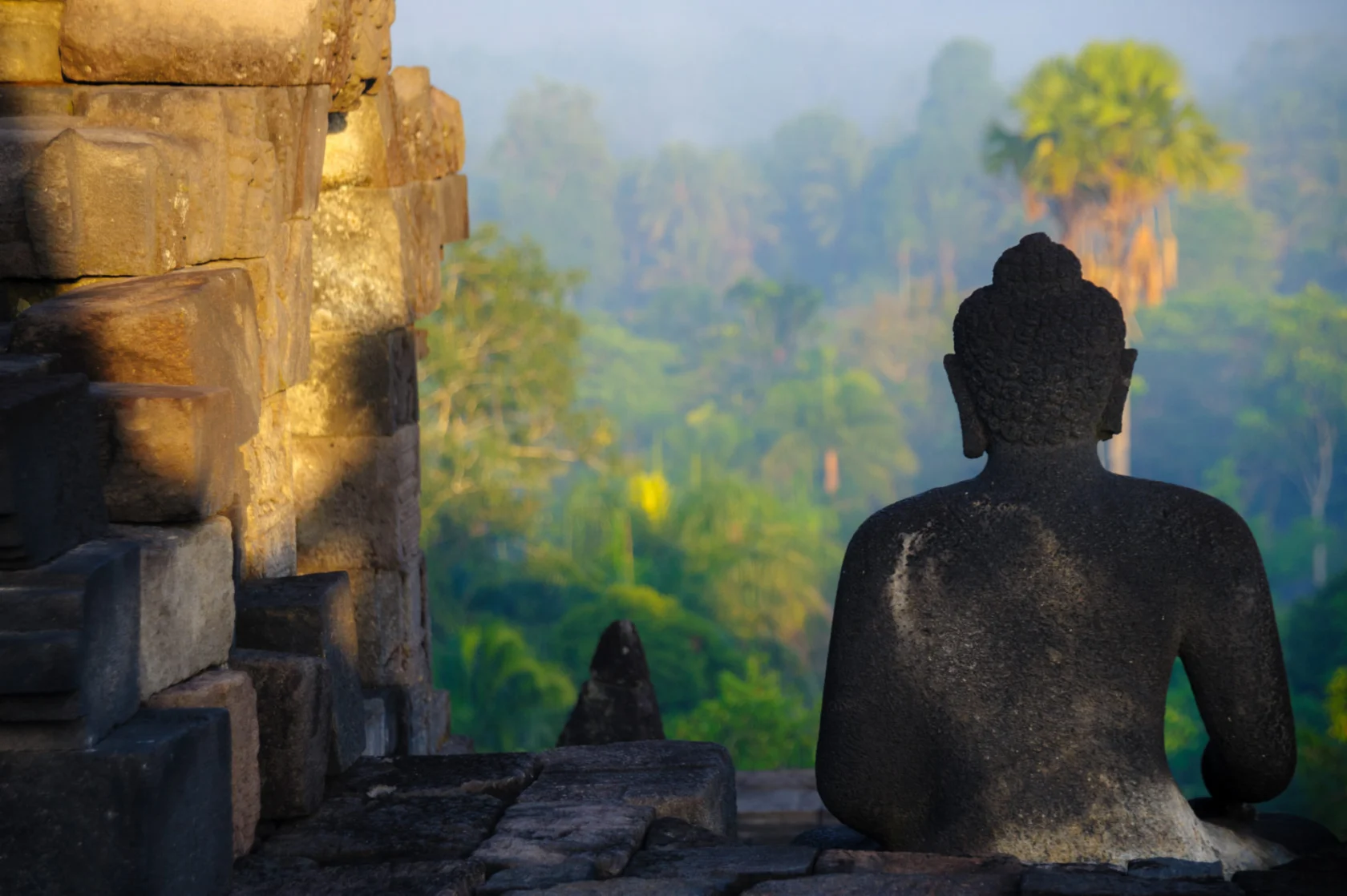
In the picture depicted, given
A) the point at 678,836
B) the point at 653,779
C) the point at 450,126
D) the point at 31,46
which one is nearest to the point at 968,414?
the point at 678,836

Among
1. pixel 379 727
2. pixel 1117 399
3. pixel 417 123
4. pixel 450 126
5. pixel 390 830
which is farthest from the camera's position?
pixel 450 126

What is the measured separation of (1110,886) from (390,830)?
63.0 inches

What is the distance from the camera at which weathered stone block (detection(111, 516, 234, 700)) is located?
3.11 meters

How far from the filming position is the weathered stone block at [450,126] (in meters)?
7.24

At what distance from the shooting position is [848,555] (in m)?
3.02

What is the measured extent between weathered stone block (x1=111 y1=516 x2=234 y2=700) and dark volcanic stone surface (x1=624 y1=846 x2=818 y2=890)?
1.02 metres

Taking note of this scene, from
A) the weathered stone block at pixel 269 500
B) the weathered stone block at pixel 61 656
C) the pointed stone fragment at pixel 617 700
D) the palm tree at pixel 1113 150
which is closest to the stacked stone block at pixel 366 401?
the pointed stone fragment at pixel 617 700

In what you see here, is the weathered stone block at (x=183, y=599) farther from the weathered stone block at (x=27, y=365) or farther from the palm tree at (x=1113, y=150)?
the palm tree at (x=1113, y=150)

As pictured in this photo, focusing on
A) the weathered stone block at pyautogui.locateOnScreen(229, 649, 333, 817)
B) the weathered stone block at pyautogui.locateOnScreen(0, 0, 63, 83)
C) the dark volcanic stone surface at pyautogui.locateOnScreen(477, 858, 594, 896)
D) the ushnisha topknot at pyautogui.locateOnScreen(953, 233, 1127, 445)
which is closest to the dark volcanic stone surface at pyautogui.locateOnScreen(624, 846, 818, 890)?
the dark volcanic stone surface at pyautogui.locateOnScreen(477, 858, 594, 896)

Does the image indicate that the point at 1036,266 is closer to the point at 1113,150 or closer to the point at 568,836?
the point at 568,836

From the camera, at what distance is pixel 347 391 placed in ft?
21.3

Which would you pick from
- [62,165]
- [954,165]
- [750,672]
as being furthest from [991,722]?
[954,165]

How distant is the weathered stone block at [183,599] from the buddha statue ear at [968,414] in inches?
62.7

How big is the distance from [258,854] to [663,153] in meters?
A: 91.6
